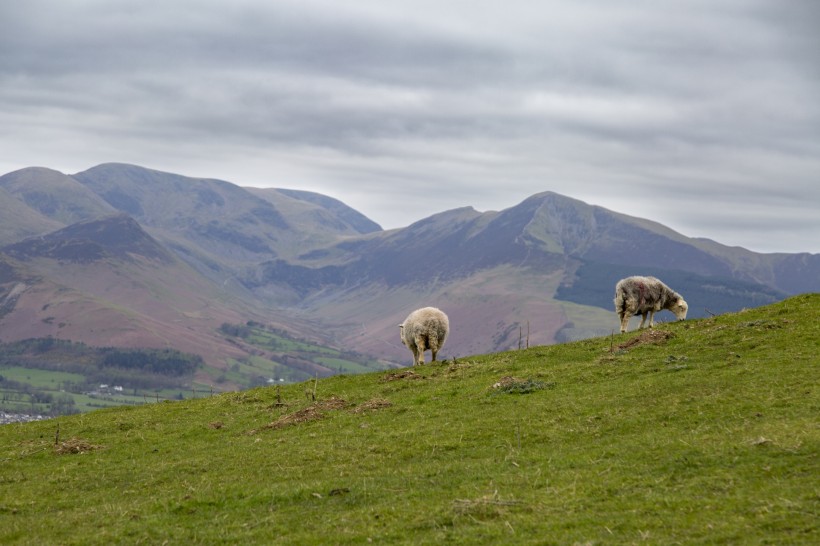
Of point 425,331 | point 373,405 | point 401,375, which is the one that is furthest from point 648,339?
point 373,405

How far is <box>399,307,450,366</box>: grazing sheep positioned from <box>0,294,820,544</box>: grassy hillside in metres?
6.39

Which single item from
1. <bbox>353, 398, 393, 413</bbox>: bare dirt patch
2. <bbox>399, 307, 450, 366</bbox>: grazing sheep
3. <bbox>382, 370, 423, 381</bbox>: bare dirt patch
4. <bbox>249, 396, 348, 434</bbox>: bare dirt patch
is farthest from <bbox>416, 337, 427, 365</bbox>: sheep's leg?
<bbox>353, 398, 393, 413</bbox>: bare dirt patch

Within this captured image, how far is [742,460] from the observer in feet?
66.2

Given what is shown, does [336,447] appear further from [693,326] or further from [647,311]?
[647,311]

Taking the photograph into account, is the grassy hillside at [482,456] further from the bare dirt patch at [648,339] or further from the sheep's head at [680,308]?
the sheep's head at [680,308]

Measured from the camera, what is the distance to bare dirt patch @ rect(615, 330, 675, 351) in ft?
130

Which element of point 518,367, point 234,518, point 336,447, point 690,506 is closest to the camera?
point 690,506

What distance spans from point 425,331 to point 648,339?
14.7 metres

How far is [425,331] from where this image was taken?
4841 cm

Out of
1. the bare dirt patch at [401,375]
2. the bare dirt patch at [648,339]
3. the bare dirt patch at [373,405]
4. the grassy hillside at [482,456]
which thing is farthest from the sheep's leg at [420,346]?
the bare dirt patch at [648,339]

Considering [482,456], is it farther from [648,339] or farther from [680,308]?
[680,308]

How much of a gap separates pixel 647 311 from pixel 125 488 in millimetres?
37674

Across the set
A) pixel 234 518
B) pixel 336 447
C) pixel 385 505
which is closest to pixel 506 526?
pixel 385 505

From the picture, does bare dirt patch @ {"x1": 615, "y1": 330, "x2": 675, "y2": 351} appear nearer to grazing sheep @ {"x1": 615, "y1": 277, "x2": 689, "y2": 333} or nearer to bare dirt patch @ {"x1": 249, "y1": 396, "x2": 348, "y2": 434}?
grazing sheep @ {"x1": 615, "y1": 277, "x2": 689, "y2": 333}
